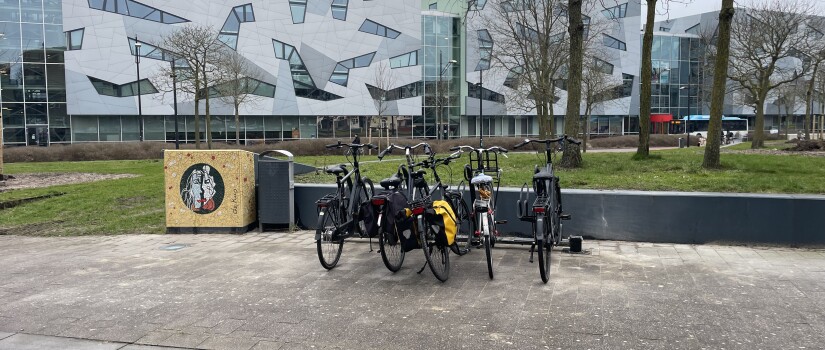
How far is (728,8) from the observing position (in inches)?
473

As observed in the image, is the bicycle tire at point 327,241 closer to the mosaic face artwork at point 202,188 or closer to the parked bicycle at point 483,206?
the parked bicycle at point 483,206

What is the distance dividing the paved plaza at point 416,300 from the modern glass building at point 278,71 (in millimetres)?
35420

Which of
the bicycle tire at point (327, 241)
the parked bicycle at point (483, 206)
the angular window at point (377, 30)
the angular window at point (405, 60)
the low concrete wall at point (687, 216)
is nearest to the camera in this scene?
the parked bicycle at point (483, 206)

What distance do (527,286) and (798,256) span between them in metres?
3.32

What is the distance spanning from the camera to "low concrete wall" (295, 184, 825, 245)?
7.27m

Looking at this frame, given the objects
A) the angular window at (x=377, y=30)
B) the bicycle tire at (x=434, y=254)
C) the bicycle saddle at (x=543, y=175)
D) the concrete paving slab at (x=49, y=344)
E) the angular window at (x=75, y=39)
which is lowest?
the concrete paving slab at (x=49, y=344)

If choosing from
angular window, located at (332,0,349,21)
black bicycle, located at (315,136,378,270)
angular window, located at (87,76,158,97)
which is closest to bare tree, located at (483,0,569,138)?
black bicycle, located at (315,136,378,270)

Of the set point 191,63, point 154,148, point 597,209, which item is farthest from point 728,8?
point 154,148

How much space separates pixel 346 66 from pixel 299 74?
4112 mm

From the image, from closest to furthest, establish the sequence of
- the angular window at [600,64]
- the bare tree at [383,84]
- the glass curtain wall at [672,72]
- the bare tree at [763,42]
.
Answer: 1. the bare tree at [763,42]
2. the angular window at [600,64]
3. the bare tree at [383,84]
4. the glass curtain wall at [672,72]

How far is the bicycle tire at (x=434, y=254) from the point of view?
18.8 feet

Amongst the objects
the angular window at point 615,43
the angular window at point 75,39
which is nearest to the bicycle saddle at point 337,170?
the angular window at point 75,39

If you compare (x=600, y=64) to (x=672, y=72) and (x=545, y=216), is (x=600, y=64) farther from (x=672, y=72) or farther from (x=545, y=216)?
(x=545, y=216)

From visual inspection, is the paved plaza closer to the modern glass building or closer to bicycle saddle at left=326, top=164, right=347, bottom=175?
bicycle saddle at left=326, top=164, right=347, bottom=175
